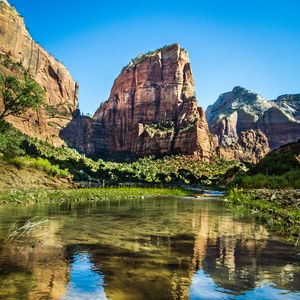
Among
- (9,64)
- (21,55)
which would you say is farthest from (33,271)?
(21,55)

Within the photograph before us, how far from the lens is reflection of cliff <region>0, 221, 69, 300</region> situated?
6190 mm

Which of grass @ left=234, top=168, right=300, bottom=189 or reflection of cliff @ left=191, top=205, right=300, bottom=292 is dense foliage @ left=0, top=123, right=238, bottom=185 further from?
reflection of cliff @ left=191, top=205, right=300, bottom=292

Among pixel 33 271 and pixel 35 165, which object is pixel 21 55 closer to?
pixel 35 165

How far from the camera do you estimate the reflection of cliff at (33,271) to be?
6190mm

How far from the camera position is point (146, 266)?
8367 mm

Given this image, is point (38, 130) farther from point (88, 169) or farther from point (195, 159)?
point (195, 159)

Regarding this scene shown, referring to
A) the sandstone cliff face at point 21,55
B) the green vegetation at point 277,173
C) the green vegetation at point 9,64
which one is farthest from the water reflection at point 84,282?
the green vegetation at point 9,64

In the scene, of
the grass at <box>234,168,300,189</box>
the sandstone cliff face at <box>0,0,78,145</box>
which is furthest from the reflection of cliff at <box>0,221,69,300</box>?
the sandstone cliff face at <box>0,0,78,145</box>

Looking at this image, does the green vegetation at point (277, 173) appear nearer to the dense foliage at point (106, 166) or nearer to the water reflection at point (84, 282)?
the dense foliage at point (106, 166)

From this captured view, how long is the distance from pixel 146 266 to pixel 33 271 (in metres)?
2.61

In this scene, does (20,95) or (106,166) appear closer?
(20,95)

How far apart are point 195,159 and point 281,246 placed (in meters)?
174

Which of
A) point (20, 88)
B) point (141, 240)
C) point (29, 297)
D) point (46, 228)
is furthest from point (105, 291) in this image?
point (20, 88)

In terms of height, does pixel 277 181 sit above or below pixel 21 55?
below
